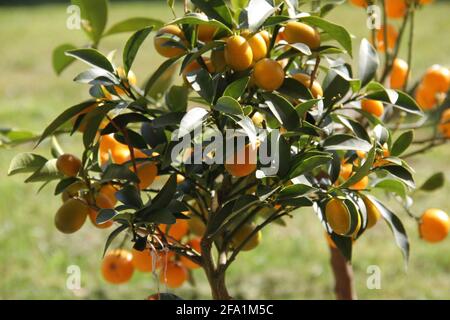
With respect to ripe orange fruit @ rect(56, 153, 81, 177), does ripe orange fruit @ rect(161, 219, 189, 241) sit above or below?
below

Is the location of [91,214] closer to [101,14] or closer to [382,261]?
[101,14]

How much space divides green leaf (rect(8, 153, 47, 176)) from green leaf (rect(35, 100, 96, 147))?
0.24 ft

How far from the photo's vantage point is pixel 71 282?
3.13 ft

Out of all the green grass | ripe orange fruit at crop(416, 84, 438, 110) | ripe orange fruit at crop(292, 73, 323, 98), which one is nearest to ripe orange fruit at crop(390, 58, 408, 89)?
ripe orange fruit at crop(416, 84, 438, 110)

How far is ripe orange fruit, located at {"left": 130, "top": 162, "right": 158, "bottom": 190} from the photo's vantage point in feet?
2.71

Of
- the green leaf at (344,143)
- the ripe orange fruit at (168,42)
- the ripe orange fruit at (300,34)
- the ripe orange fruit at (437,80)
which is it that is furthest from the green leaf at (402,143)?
the ripe orange fruit at (437,80)

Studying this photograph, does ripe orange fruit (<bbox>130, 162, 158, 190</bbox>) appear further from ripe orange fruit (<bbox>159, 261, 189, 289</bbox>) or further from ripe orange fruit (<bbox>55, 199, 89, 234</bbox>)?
ripe orange fruit (<bbox>159, 261, 189, 289</bbox>)

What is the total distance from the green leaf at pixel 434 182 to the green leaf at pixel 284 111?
1.42ft

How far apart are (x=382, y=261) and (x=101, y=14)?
4.65 ft

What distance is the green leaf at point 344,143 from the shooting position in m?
0.79

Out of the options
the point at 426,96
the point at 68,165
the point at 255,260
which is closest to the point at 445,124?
the point at 426,96

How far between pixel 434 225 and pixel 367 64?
0.29 m

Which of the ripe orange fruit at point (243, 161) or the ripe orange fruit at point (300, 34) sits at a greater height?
the ripe orange fruit at point (300, 34)

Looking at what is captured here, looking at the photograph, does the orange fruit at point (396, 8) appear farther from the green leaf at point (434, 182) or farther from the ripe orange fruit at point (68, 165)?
the ripe orange fruit at point (68, 165)
